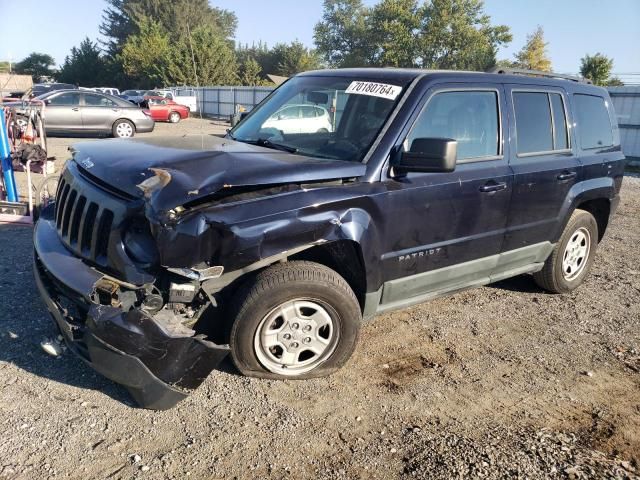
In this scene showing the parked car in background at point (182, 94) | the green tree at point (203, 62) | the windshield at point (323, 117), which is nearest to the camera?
the windshield at point (323, 117)

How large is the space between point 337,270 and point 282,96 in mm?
1787

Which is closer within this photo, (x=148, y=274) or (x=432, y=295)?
(x=148, y=274)

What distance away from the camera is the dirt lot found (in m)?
2.62

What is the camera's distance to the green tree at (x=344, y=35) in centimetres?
7019

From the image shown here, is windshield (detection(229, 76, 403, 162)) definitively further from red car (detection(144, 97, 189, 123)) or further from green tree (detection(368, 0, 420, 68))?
green tree (detection(368, 0, 420, 68))

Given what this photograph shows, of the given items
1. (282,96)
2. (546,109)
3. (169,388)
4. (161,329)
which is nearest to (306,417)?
(169,388)

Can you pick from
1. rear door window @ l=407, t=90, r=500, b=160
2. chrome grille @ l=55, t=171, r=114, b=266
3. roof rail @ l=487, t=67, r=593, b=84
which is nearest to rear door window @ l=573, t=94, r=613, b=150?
roof rail @ l=487, t=67, r=593, b=84

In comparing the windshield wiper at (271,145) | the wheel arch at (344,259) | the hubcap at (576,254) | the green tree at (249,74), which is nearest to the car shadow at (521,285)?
the hubcap at (576,254)

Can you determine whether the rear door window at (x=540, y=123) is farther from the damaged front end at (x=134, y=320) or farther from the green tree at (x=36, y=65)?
the green tree at (x=36, y=65)

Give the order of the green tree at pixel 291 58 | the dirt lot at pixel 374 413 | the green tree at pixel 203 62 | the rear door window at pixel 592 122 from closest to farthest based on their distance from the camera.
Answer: the dirt lot at pixel 374 413 < the rear door window at pixel 592 122 < the green tree at pixel 203 62 < the green tree at pixel 291 58

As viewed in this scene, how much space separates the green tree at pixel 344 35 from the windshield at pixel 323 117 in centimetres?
6723

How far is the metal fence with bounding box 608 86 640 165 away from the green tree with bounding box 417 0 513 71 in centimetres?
4472

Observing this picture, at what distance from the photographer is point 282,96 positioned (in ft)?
14.5

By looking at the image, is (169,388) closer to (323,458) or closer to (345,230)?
(323,458)
